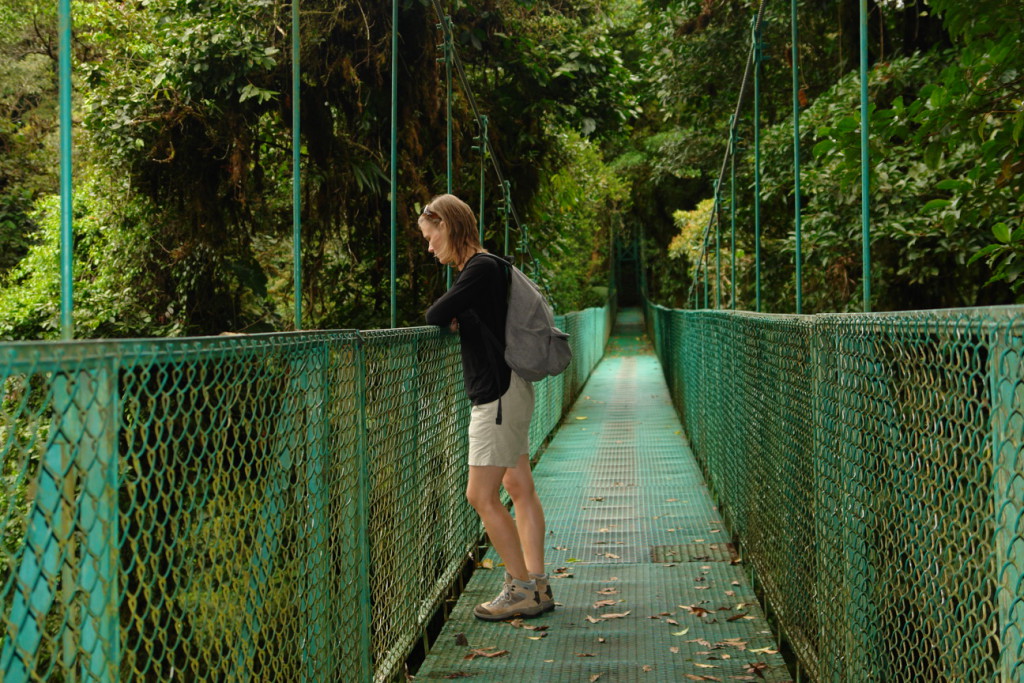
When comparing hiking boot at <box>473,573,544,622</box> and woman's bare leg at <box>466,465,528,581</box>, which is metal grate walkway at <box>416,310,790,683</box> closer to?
hiking boot at <box>473,573,544,622</box>

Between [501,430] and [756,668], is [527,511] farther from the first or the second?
[756,668]

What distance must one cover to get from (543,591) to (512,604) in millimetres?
145

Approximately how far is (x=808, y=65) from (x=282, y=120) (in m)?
8.94

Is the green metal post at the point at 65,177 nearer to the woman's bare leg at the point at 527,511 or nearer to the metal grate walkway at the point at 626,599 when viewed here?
the metal grate walkway at the point at 626,599

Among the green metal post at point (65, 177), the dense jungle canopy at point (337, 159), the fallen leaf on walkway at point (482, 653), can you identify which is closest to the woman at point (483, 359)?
the fallen leaf on walkway at point (482, 653)

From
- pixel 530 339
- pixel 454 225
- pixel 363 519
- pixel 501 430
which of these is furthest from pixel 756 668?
pixel 454 225

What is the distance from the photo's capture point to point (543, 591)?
3668 mm

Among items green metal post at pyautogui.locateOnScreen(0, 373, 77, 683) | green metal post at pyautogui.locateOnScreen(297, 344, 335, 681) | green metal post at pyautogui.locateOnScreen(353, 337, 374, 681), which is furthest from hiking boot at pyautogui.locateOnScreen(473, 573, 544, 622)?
green metal post at pyautogui.locateOnScreen(0, 373, 77, 683)

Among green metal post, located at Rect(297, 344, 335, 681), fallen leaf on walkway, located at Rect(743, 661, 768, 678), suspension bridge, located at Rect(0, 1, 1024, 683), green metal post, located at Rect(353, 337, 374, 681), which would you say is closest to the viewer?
suspension bridge, located at Rect(0, 1, 1024, 683)

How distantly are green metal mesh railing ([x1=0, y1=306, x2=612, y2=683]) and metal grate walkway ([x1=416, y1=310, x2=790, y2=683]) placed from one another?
0.27 meters

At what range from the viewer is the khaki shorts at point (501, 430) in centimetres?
336

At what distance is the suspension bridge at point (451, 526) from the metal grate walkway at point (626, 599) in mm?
17

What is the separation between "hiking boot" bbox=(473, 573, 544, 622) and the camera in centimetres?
356

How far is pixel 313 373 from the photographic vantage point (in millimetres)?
2227
